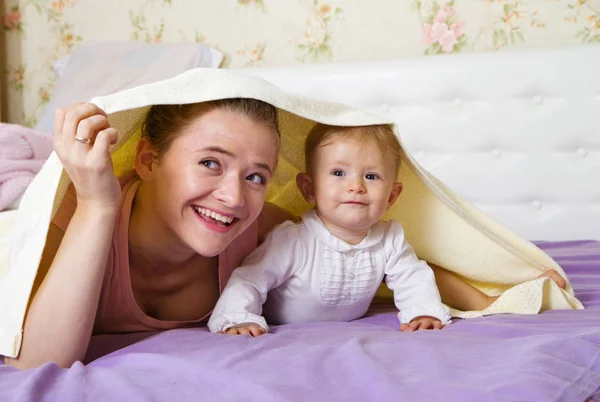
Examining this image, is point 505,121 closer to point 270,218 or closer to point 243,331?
point 270,218

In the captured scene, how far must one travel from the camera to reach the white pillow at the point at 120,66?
7.63 ft

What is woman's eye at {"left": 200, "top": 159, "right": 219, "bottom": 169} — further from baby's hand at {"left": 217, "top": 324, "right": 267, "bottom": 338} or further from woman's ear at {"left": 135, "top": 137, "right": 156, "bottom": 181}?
baby's hand at {"left": 217, "top": 324, "right": 267, "bottom": 338}

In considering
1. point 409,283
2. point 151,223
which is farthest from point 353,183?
point 151,223

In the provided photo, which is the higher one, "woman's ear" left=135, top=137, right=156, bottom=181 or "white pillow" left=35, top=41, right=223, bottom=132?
"white pillow" left=35, top=41, right=223, bottom=132

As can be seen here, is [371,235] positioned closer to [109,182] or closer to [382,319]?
[382,319]

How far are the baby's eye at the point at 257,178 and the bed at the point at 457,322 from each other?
25cm

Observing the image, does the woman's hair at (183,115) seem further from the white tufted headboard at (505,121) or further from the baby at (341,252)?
the white tufted headboard at (505,121)

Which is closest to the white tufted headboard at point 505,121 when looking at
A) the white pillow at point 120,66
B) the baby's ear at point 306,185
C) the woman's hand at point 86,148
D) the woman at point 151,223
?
the white pillow at point 120,66

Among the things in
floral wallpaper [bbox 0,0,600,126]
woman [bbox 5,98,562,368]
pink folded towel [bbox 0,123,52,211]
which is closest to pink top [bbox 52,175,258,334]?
woman [bbox 5,98,562,368]

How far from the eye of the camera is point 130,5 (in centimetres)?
259

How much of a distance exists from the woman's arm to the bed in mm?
45

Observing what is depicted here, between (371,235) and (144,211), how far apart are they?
A: 0.42m

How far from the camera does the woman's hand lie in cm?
87

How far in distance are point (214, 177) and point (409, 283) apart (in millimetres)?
452
